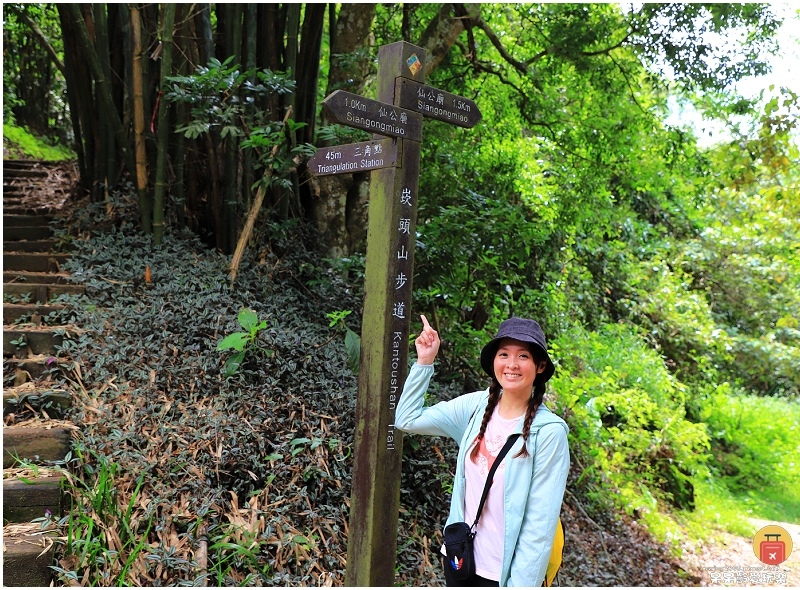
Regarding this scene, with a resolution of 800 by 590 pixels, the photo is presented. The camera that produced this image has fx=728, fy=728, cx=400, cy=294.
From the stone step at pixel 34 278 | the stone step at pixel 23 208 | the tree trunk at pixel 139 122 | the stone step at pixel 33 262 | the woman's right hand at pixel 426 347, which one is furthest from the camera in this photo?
the stone step at pixel 23 208

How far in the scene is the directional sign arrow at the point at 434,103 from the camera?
310 centimetres

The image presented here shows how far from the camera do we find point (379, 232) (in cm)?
314

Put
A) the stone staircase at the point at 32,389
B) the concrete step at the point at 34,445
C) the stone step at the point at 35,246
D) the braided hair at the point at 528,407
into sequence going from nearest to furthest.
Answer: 1. the braided hair at the point at 528,407
2. the stone staircase at the point at 32,389
3. the concrete step at the point at 34,445
4. the stone step at the point at 35,246

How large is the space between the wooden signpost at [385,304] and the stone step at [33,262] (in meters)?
3.78

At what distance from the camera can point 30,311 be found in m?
5.08

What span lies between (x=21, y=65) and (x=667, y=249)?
11.1 metres

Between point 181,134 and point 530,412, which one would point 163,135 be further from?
point 530,412

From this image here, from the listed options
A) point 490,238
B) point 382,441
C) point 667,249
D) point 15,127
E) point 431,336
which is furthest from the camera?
point 15,127

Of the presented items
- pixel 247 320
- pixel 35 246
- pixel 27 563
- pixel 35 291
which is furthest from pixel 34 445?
pixel 35 246

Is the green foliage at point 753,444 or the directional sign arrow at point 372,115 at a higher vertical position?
the directional sign arrow at point 372,115

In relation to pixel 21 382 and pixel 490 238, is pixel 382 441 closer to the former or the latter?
pixel 21 382

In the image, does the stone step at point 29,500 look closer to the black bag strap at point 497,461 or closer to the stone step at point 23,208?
the black bag strap at point 497,461

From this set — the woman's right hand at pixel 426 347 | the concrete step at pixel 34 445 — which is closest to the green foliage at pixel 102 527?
the concrete step at pixel 34 445

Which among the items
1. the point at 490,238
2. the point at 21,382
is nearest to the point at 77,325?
the point at 21,382
